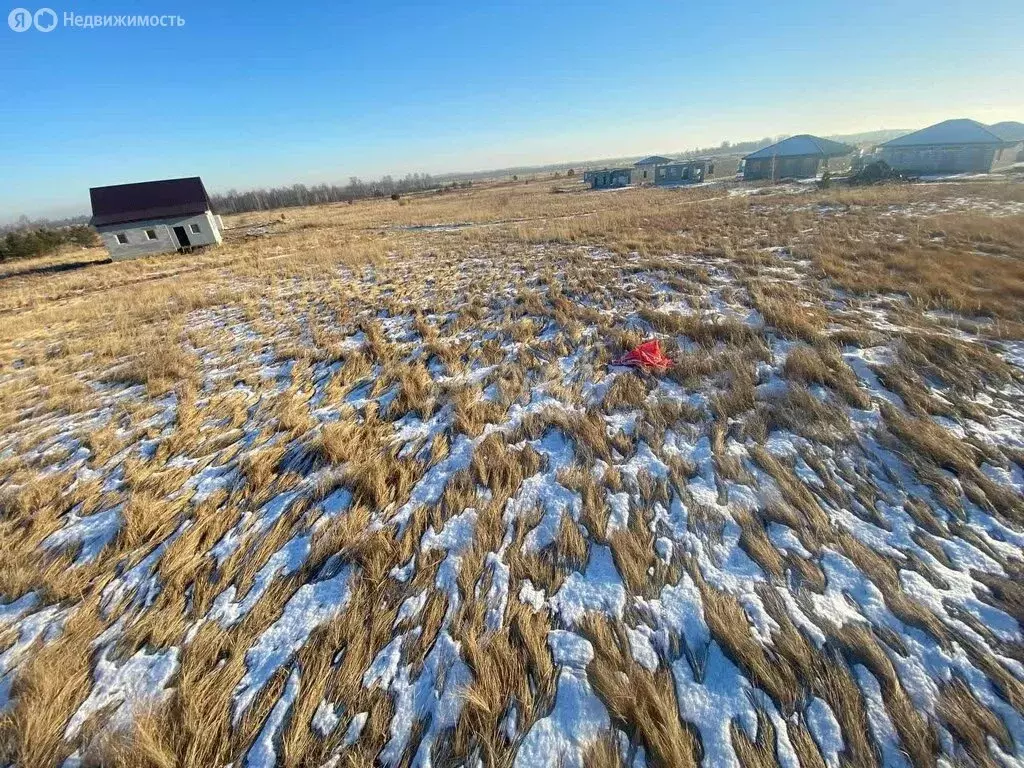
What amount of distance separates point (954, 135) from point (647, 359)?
174 ft

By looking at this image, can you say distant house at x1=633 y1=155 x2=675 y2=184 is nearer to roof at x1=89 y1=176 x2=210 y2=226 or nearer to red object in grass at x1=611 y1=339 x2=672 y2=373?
roof at x1=89 y1=176 x2=210 y2=226

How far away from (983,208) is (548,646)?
25.3m

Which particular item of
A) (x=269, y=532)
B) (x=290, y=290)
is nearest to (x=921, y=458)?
(x=269, y=532)

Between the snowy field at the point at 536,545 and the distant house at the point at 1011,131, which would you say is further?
the distant house at the point at 1011,131

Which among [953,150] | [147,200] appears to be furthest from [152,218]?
[953,150]

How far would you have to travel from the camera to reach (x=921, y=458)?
3.68 metres

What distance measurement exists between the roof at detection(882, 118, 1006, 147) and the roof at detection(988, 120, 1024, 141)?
38.6 feet

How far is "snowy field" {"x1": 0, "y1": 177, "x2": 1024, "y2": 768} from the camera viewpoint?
6.88 ft

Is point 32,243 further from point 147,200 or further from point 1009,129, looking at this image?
point 1009,129

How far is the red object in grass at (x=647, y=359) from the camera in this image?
5625 millimetres

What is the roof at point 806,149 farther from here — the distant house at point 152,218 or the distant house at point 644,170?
the distant house at point 152,218

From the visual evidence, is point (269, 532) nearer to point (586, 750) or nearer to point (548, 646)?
point (548, 646)

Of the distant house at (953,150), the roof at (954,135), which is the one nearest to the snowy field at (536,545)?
the distant house at (953,150)

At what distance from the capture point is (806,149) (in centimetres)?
4278
